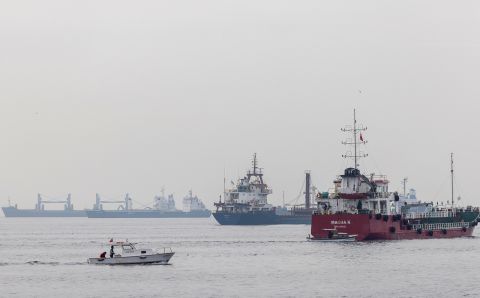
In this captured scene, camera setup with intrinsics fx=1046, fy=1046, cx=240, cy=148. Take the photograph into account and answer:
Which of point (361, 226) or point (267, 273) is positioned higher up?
point (361, 226)

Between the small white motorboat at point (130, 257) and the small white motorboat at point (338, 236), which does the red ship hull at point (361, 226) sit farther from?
the small white motorboat at point (130, 257)

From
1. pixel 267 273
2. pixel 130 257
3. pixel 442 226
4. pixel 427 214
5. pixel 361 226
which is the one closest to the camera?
pixel 267 273

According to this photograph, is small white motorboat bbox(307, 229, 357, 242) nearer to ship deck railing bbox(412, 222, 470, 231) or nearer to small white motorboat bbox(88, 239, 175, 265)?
ship deck railing bbox(412, 222, 470, 231)

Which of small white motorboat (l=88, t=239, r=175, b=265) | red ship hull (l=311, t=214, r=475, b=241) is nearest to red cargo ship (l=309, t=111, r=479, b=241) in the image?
red ship hull (l=311, t=214, r=475, b=241)

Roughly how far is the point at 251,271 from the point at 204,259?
18.6 meters

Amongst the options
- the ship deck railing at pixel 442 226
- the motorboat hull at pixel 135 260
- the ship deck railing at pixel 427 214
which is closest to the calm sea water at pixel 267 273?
the motorboat hull at pixel 135 260

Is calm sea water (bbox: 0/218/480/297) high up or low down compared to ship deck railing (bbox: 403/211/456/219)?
down

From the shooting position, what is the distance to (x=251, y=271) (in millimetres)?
100812

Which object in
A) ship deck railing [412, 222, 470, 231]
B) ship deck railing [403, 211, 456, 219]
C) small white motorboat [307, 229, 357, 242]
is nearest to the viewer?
small white motorboat [307, 229, 357, 242]

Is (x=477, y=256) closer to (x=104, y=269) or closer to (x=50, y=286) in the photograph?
(x=104, y=269)

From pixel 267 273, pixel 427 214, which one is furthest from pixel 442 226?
pixel 267 273

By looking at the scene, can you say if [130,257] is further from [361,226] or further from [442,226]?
[442,226]

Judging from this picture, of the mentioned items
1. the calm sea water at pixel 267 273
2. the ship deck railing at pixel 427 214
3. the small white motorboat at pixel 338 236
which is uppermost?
the ship deck railing at pixel 427 214

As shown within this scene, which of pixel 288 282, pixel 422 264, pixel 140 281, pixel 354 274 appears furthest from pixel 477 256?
pixel 140 281
